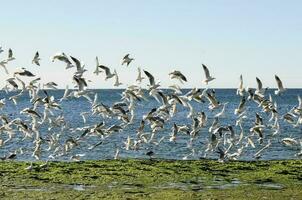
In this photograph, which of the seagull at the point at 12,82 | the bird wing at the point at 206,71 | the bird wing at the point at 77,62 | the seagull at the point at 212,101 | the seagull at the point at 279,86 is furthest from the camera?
the seagull at the point at 212,101

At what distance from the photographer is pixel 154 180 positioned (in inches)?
866

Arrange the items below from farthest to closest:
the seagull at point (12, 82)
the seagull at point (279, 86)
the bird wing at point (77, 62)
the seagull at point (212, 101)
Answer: the seagull at point (212, 101) → the seagull at point (279, 86) → the seagull at point (12, 82) → the bird wing at point (77, 62)

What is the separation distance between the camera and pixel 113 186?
20812mm

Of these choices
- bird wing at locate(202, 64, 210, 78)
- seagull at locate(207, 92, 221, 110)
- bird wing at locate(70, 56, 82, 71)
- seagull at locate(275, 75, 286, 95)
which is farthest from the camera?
seagull at locate(207, 92, 221, 110)

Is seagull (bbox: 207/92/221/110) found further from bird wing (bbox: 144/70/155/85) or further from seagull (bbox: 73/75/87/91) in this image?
seagull (bbox: 73/75/87/91)

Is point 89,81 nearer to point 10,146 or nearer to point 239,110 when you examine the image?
point 239,110

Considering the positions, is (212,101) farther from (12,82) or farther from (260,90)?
(12,82)

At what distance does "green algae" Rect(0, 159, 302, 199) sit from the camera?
19.2m

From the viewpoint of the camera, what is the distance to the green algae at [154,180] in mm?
19219

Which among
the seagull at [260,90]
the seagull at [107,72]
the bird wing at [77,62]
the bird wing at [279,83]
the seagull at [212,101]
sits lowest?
the seagull at [212,101]

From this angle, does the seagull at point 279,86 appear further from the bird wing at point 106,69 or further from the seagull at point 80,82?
the seagull at point 80,82

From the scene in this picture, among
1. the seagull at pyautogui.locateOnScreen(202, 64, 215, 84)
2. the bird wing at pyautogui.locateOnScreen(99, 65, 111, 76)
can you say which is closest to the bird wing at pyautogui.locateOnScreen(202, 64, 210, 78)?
the seagull at pyautogui.locateOnScreen(202, 64, 215, 84)

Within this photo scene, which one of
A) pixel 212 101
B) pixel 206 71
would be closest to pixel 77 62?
pixel 206 71

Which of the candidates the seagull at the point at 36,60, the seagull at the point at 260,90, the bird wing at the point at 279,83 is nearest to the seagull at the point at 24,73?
the seagull at the point at 36,60
